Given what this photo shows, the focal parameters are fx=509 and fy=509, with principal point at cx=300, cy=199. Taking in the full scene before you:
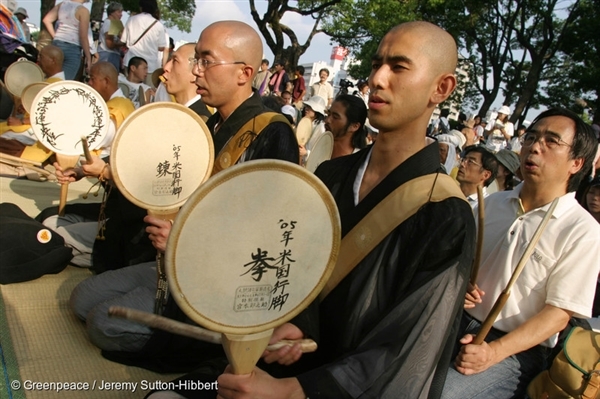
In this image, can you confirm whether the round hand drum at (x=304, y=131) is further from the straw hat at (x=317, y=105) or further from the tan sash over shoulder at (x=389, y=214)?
the tan sash over shoulder at (x=389, y=214)

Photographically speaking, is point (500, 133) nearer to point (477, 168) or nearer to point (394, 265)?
point (477, 168)

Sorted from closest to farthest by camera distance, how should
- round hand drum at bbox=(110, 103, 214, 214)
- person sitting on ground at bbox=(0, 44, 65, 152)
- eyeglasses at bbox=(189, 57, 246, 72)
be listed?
1. round hand drum at bbox=(110, 103, 214, 214)
2. eyeglasses at bbox=(189, 57, 246, 72)
3. person sitting on ground at bbox=(0, 44, 65, 152)

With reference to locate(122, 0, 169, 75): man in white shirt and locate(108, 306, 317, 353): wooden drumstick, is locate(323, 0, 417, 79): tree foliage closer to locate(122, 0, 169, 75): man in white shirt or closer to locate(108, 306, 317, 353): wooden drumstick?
locate(122, 0, 169, 75): man in white shirt

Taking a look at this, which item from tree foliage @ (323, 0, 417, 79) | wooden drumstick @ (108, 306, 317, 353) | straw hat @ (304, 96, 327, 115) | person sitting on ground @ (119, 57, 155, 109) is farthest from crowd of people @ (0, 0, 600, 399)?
tree foliage @ (323, 0, 417, 79)

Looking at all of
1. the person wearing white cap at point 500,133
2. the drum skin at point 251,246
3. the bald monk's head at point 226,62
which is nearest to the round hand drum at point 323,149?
the bald monk's head at point 226,62

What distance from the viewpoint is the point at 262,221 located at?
50.4 inches

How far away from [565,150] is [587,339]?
83 centimetres

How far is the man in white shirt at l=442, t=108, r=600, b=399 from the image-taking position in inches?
83.2

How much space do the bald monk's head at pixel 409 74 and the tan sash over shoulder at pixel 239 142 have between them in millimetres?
1107

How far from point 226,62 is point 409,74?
1344 millimetres

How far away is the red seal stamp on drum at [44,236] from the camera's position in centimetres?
321

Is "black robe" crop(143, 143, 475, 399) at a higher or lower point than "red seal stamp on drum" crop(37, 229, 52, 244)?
higher

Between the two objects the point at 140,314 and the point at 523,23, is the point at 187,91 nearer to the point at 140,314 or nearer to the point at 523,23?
the point at 140,314

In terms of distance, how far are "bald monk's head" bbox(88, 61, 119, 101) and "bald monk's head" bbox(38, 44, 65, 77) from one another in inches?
84.4
